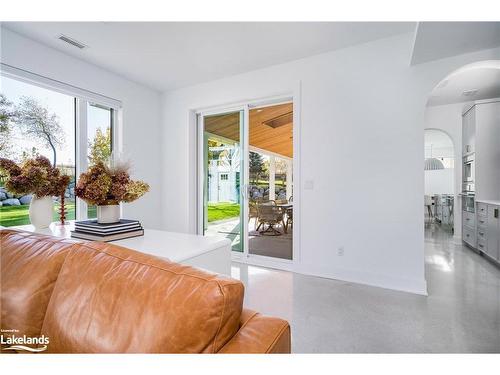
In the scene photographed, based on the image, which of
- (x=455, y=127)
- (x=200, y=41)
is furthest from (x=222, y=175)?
(x=455, y=127)

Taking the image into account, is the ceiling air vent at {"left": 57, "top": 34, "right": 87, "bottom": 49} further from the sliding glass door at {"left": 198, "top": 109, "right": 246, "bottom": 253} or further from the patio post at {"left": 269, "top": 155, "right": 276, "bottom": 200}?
the patio post at {"left": 269, "top": 155, "right": 276, "bottom": 200}

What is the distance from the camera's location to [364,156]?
2.75 m

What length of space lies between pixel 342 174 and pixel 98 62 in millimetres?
3449

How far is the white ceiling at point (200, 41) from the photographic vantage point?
2.44m

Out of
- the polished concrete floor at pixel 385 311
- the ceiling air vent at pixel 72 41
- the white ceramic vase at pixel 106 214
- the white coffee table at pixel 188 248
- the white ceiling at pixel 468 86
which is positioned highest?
the ceiling air vent at pixel 72 41

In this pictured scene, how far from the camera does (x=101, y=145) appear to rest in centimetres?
348

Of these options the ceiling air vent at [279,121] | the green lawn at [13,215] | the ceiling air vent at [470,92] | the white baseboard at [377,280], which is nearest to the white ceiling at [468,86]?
the ceiling air vent at [470,92]

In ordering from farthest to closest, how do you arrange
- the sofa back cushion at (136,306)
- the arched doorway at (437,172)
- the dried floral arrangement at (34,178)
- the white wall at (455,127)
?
the arched doorway at (437,172)
the white wall at (455,127)
the dried floral arrangement at (34,178)
the sofa back cushion at (136,306)

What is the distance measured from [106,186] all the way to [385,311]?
2.44 m

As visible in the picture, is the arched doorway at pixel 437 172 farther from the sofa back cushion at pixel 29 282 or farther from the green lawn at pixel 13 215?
the green lawn at pixel 13 215

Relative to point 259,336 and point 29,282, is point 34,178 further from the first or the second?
point 259,336

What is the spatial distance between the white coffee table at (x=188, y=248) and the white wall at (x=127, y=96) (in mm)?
1842

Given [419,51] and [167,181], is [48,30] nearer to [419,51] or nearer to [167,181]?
[167,181]
